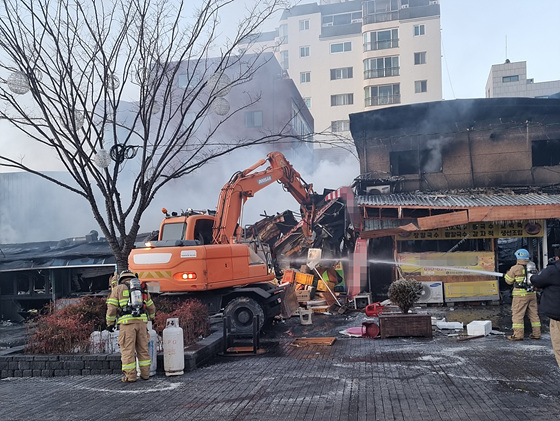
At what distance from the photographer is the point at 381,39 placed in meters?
49.0

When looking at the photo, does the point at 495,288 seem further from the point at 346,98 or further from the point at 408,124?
the point at 346,98

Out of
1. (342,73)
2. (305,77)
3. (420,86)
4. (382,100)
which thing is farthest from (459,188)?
(305,77)

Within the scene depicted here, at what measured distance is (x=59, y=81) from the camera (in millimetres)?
10078

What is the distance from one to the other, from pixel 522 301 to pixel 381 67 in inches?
1635

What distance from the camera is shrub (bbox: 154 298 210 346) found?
9570 mm

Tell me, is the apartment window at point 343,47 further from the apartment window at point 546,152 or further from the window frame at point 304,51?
the apartment window at point 546,152

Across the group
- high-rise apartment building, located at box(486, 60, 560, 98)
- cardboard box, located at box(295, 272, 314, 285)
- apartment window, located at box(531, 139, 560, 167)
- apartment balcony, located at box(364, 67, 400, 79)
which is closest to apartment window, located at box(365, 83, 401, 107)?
apartment balcony, located at box(364, 67, 400, 79)

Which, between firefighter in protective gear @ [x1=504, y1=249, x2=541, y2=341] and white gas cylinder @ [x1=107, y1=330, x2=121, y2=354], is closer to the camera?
white gas cylinder @ [x1=107, y1=330, x2=121, y2=354]

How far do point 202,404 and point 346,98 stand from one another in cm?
4943

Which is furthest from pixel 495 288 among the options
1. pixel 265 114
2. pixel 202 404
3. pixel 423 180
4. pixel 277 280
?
pixel 265 114

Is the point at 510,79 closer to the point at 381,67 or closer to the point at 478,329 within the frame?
the point at 381,67

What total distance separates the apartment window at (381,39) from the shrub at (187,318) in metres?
43.1

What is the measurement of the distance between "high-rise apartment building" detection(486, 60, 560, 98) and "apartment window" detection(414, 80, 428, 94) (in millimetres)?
5684

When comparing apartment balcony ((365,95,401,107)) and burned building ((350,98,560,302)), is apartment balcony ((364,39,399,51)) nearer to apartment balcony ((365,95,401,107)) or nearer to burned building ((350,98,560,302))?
apartment balcony ((365,95,401,107))
